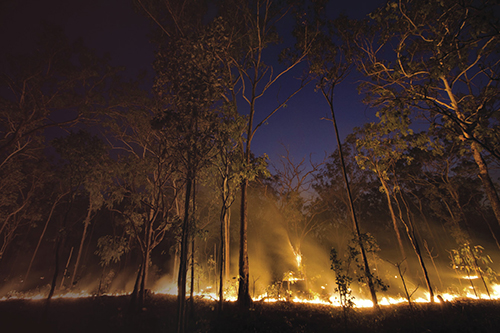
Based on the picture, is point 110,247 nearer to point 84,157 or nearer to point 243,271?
point 84,157

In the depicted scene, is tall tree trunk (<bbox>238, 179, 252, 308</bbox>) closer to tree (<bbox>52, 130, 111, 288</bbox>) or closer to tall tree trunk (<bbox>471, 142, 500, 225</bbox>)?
tree (<bbox>52, 130, 111, 288</bbox>)

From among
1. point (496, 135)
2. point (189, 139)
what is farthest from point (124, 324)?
point (496, 135)

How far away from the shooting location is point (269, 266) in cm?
2662

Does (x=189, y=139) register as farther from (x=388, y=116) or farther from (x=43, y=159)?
(x=43, y=159)

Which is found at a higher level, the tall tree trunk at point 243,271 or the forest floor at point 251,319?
the tall tree trunk at point 243,271

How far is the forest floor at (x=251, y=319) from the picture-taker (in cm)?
→ 639

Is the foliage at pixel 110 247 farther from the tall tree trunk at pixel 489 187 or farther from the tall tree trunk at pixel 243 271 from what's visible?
the tall tree trunk at pixel 489 187

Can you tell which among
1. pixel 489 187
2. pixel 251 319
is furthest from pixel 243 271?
pixel 489 187

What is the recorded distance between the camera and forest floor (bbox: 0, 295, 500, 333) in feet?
21.0

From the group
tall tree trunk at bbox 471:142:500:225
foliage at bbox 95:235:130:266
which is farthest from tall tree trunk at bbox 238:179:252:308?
tall tree trunk at bbox 471:142:500:225

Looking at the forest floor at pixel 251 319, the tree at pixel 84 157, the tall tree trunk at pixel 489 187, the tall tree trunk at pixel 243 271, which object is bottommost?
the forest floor at pixel 251 319

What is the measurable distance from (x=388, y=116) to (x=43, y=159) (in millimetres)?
28371

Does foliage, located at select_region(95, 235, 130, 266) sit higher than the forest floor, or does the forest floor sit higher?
foliage, located at select_region(95, 235, 130, 266)

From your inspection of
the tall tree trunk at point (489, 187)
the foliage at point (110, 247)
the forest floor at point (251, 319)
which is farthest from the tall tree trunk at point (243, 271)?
the tall tree trunk at point (489, 187)
